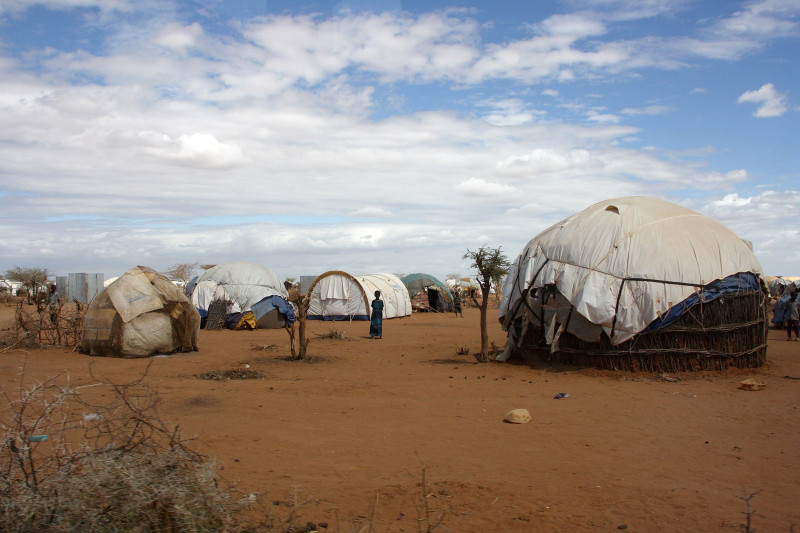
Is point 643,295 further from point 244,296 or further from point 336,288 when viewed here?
point 336,288

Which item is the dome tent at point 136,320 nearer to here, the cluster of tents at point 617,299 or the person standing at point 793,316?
the cluster of tents at point 617,299

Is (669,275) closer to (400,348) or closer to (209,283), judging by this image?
(400,348)

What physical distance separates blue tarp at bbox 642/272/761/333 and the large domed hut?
0.02 metres

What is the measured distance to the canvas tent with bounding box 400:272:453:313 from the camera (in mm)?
36938

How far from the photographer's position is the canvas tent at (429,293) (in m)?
36.9

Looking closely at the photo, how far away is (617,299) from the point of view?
1219 cm

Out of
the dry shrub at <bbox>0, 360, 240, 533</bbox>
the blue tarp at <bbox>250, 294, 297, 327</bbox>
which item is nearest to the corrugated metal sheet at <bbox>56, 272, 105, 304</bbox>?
the blue tarp at <bbox>250, 294, 297, 327</bbox>

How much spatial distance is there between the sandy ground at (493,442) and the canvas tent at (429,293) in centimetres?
2271

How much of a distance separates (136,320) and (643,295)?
11.7 m

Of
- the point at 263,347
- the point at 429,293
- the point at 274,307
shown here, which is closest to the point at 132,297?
the point at 263,347

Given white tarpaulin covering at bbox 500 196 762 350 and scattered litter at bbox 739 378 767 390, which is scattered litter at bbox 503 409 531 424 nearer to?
white tarpaulin covering at bbox 500 196 762 350

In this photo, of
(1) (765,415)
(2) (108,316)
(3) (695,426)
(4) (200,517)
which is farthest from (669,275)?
(2) (108,316)

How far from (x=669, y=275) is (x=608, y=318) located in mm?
1539

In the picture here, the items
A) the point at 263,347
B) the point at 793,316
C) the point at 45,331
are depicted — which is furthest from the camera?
the point at 793,316
